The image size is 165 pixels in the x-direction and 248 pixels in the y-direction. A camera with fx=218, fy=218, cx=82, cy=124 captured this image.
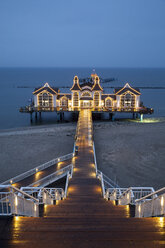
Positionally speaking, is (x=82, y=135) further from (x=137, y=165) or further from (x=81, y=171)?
(x=81, y=171)

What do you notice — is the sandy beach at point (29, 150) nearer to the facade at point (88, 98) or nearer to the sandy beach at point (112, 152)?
the sandy beach at point (112, 152)

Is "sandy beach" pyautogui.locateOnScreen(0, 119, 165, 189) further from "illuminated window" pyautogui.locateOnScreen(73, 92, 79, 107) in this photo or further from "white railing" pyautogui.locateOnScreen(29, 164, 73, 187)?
"illuminated window" pyautogui.locateOnScreen(73, 92, 79, 107)

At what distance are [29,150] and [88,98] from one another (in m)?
23.9

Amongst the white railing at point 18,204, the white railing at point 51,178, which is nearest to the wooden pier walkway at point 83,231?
the white railing at point 18,204

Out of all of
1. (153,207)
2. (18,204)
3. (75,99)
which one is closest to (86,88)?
(75,99)

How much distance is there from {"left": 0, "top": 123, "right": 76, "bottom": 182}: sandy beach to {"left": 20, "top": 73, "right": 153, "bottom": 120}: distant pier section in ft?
47.9

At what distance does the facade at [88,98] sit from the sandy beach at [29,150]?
48.4 feet

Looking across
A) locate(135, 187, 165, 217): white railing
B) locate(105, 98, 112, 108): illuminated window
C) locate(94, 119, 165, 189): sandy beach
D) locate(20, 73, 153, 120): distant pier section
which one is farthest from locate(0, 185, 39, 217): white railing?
locate(105, 98, 112, 108): illuminated window

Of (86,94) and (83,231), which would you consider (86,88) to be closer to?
(86,94)

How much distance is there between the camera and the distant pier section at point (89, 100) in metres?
47.2

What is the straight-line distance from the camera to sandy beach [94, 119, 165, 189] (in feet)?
61.7

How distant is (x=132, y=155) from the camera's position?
24062mm

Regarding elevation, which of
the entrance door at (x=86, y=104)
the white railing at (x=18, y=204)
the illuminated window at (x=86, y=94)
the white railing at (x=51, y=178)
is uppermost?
the illuminated window at (x=86, y=94)

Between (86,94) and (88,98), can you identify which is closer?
(88,98)
